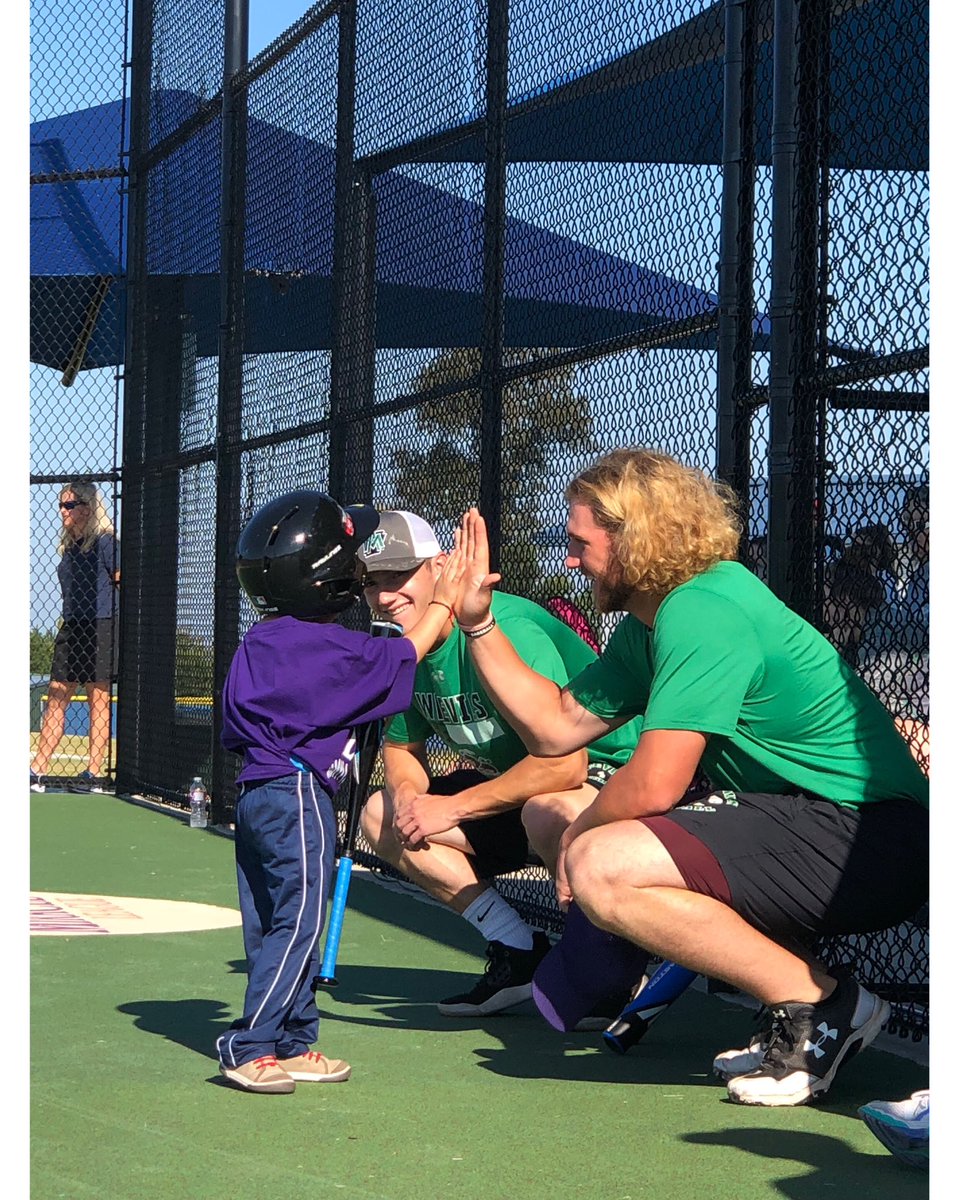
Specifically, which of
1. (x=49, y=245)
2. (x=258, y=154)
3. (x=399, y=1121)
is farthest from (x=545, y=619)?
(x=49, y=245)

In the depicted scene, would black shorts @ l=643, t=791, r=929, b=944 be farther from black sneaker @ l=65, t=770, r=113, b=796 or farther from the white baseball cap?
black sneaker @ l=65, t=770, r=113, b=796

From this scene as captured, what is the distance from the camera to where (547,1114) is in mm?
3504

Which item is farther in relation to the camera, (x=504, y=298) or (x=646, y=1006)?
(x=504, y=298)

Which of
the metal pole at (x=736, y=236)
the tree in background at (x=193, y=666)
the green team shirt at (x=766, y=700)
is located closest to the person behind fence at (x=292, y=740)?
the green team shirt at (x=766, y=700)

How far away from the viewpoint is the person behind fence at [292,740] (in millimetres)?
3711

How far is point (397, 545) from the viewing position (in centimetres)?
442

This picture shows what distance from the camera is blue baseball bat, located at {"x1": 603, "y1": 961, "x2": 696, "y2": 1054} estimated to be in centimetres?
411

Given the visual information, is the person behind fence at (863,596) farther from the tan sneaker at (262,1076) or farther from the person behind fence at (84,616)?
the person behind fence at (84,616)

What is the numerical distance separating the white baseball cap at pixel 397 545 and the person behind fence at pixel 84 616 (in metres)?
7.10

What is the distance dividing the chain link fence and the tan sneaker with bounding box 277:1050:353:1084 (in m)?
1.36

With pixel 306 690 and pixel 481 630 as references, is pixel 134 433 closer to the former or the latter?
pixel 481 630

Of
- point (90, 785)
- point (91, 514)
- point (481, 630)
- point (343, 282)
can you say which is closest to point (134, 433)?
point (91, 514)

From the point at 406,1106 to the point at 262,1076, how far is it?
0.31 meters

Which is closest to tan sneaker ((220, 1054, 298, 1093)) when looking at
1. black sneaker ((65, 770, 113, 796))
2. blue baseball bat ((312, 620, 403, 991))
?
blue baseball bat ((312, 620, 403, 991))
